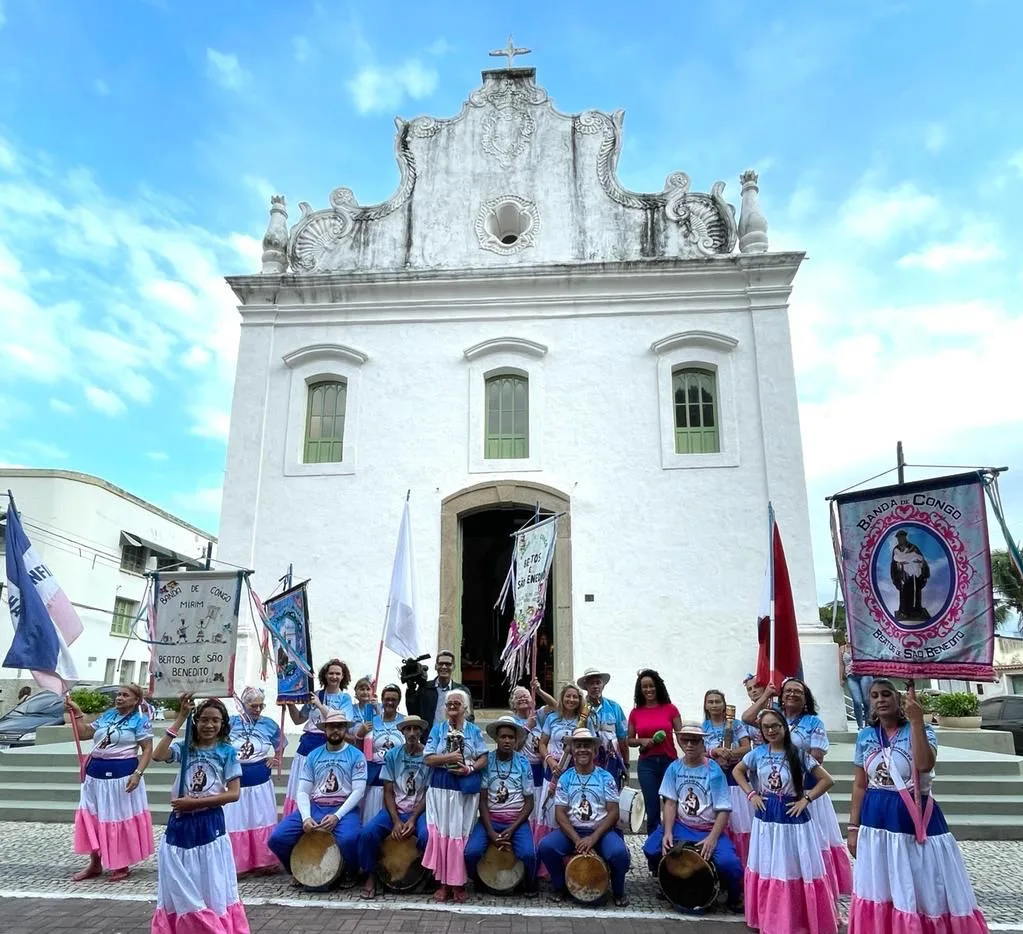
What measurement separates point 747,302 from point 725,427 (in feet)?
7.51

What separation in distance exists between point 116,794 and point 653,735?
469 centimetres

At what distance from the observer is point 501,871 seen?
6.02m

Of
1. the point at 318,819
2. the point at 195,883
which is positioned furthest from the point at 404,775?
the point at 195,883

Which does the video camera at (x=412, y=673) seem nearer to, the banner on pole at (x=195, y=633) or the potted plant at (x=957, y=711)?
the banner on pole at (x=195, y=633)

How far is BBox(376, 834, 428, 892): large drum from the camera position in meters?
6.05

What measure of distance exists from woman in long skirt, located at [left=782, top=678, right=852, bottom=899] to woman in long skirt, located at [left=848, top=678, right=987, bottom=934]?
0.86 meters

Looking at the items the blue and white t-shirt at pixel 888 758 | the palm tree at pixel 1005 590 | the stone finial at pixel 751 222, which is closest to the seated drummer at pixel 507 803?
the blue and white t-shirt at pixel 888 758

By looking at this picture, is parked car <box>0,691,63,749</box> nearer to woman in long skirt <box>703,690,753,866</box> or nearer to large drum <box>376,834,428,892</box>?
large drum <box>376,834,428,892</box>

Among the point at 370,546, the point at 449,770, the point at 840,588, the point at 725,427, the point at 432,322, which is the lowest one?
the point at 449,770

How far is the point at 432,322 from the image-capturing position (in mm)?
13367

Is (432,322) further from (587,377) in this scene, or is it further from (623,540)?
(623,540)

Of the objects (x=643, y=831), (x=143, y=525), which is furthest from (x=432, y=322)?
(x=143, y=525)


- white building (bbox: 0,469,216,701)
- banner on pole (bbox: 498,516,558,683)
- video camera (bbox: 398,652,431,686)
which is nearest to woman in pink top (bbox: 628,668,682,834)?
banner on pole (bbox: 498,516,558,683)

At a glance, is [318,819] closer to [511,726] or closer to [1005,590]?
[511,726]
